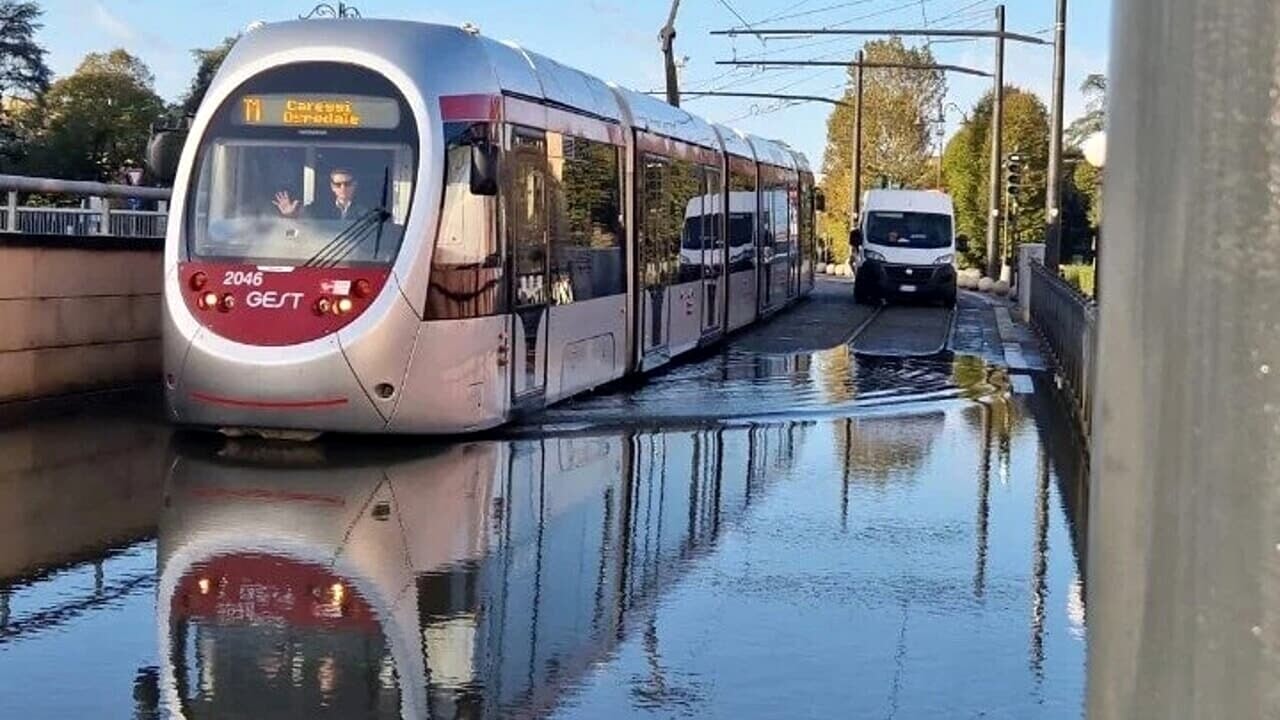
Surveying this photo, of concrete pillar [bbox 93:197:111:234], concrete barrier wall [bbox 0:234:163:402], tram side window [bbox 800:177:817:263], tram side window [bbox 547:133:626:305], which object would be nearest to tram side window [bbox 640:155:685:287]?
tram side window [bbox 547:133:626:305]

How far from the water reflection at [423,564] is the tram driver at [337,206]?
5.81 ft

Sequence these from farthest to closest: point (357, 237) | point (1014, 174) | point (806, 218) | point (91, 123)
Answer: point (91, 123)
point (1014, 174)
point (806, 218)
point (357, 237)

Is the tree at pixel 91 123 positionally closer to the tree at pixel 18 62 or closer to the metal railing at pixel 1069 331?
the tree at pixel 18 62

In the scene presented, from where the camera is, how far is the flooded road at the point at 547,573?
678cm

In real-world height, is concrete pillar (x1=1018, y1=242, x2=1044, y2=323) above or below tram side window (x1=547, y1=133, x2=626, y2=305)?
below

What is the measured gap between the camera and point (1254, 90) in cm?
150

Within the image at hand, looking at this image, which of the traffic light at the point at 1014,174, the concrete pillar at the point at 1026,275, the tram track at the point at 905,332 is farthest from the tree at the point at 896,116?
the tram track at the point at 905,332

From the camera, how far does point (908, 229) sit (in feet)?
127

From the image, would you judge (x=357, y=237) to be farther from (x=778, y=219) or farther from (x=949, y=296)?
(x=949, y=296)

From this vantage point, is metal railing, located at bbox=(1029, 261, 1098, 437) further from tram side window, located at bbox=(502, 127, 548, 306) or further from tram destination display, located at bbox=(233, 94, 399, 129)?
tram destination display, located at bbox=(233, 94, 399, 129)

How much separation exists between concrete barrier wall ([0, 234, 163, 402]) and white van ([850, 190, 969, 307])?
23189 mm

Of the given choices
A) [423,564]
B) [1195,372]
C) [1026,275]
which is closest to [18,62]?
[1026,275]

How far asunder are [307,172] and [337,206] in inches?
14.4

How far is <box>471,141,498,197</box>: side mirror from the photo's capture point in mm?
13156
